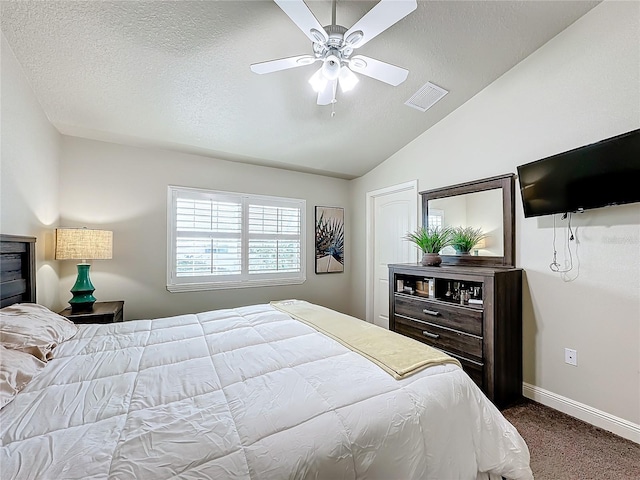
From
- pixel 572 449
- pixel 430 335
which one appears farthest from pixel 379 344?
pixel 572 449

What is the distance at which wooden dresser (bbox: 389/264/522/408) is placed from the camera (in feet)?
7.50

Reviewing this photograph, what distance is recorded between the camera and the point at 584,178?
203 centimetres

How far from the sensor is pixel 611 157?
6.16 ft

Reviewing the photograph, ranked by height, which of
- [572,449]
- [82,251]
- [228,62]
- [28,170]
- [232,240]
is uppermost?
[228,62]

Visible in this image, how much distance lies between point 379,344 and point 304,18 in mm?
1851

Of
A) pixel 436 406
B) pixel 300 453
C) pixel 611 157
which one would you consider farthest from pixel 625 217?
pixel 300 453

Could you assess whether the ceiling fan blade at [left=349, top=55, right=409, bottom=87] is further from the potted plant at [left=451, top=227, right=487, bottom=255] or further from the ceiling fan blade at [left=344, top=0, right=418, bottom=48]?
the potted plant at [left=451, top=227, right=487, bottom=255]

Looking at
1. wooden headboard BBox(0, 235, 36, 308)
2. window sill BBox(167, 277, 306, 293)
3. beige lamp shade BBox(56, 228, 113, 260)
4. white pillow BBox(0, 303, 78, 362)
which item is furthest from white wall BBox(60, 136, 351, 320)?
white pillow BBox(0, 303, 78, 362)

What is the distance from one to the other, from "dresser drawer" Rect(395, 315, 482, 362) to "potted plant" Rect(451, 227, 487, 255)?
0.90m

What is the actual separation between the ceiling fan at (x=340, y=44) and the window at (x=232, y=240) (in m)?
2.07

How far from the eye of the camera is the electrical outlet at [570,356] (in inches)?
86.7

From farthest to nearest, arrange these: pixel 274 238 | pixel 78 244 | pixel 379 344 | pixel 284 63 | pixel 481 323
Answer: pixel 274 238, pixel 78 244, pixel 481 323, pixel 284 63, pixel 379 344

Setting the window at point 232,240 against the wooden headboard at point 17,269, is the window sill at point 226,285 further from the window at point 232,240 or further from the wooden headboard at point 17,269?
the wooden headboard at point 17,269

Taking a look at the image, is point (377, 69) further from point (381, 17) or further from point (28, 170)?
point (28, 170)
